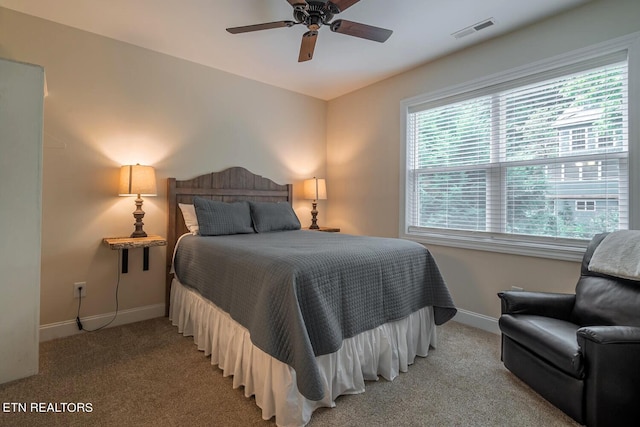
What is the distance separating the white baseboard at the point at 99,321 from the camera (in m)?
2.60

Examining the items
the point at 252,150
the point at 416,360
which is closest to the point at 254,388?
the point at 416,360

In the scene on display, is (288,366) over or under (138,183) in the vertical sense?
under

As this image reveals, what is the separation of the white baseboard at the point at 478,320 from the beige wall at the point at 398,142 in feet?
0.15

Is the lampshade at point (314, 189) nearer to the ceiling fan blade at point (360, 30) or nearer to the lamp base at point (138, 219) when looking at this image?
the lamp base at point (138, 219)

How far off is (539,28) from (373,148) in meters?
1.92

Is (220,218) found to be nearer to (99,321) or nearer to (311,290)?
(99,321)

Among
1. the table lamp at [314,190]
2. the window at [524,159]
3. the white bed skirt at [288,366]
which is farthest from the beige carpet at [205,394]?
the table lamp at [314,190]

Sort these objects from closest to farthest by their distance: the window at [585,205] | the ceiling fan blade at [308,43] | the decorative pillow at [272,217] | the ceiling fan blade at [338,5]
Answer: the ceiling fan blade at [338,5] → the ceiling fan blade at [308,43] → the window at [585,205] → the decorative pillow at [272,217]

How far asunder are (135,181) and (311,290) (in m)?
2.07

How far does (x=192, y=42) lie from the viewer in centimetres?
293

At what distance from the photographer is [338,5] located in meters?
1.96

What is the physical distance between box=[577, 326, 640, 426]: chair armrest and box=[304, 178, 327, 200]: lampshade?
10.1 feet

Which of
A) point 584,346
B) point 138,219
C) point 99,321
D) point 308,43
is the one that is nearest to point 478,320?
point 584,346

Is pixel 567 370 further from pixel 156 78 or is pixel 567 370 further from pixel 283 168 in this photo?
pixel 156 78
